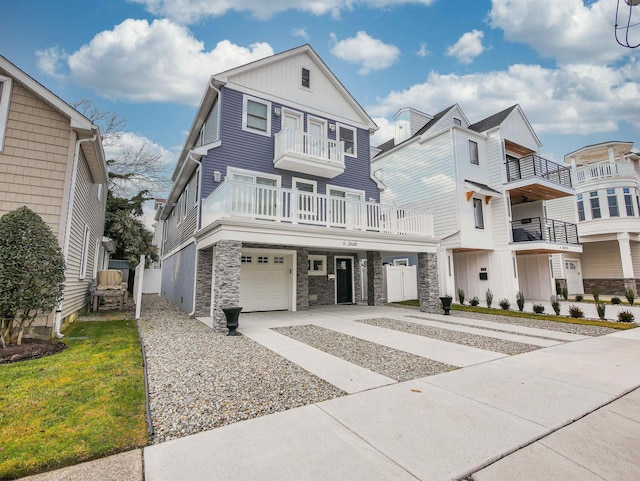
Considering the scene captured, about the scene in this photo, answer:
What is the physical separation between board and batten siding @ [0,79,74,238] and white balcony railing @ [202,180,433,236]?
3440 millimetres

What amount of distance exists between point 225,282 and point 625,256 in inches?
900

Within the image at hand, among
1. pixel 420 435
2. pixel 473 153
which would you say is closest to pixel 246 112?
pixel 420 435

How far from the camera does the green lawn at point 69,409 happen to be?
253 centimetres

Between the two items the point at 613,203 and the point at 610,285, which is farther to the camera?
the point at 610,285

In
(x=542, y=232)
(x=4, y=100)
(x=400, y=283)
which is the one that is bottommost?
(x=400, y=283)

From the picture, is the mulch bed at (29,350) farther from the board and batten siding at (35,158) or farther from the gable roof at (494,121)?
the gable roof at (494,121)

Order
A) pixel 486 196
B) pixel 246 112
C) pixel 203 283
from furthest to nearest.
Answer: pixel 486 196, pixel 246 112, pixel 203 283

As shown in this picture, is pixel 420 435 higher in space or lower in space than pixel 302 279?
lower

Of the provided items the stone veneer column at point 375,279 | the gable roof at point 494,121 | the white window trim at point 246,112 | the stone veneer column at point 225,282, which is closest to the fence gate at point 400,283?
the stone veneer column at point 375,279

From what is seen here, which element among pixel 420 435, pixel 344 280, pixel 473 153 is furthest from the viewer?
pixel 473 153

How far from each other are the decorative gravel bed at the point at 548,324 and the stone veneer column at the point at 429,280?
800 millimetres

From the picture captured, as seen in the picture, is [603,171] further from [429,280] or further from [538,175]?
[429,280]

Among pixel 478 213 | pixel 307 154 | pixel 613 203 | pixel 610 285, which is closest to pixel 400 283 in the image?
pixel 478 213

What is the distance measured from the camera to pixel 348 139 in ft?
45.5
